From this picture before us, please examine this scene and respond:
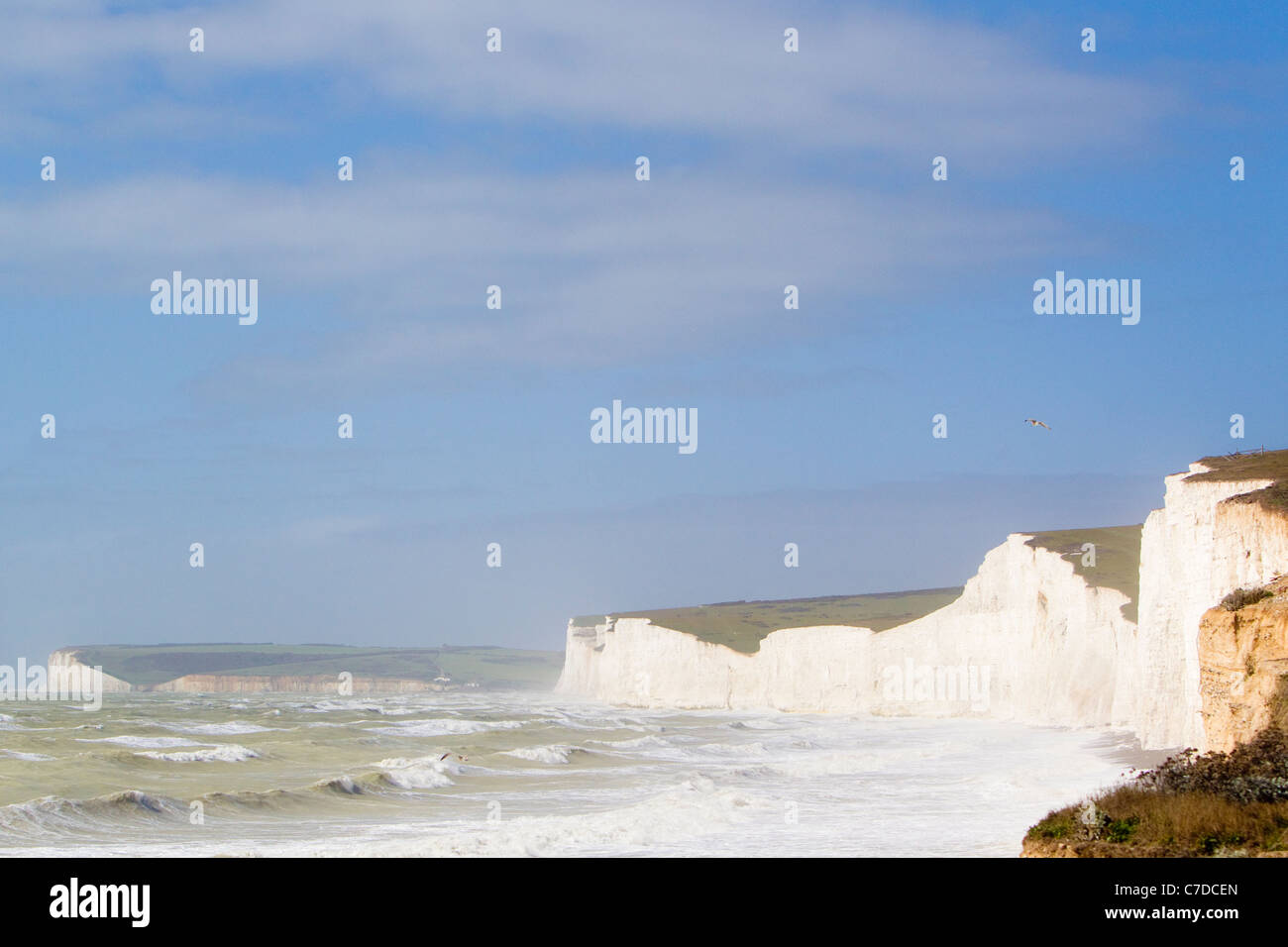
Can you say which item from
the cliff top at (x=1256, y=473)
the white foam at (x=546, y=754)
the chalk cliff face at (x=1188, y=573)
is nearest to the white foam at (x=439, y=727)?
the white foam at (x=546, y=754)

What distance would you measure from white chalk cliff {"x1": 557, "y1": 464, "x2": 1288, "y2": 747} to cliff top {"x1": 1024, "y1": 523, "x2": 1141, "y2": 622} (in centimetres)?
61

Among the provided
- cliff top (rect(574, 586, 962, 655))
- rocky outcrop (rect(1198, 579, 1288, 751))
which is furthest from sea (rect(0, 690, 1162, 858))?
cliff top (rect(574, 586, 962, 655))

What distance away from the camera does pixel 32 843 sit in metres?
20.2

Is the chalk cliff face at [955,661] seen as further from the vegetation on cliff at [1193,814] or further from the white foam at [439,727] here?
the vegetation on cliff at [1193,814]

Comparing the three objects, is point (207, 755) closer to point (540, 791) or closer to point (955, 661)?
point (540, 791)

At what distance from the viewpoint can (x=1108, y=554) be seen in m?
57.8

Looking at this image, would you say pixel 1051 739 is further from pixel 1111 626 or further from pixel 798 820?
pixel 798 820

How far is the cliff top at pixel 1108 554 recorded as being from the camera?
50531mm

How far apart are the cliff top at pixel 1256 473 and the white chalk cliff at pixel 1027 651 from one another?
0.31 m

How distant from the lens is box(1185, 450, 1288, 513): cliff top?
24.7m

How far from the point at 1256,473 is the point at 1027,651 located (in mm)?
30654
